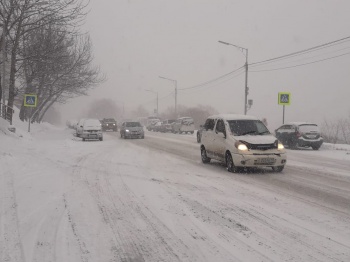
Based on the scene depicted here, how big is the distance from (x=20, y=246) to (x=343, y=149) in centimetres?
2011

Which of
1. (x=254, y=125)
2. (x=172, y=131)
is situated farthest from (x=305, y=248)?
(x=172, y=131)

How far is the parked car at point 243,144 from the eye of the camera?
35.2 feet

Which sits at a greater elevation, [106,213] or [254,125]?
[254,125]

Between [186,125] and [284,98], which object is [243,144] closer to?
[284,98]

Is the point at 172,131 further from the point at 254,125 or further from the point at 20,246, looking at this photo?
the point at 20,246

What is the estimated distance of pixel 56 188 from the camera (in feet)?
26.2

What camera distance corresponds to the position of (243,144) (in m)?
10.8

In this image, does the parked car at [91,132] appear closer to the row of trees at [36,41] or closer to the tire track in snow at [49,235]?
the row of trees at [36,41]

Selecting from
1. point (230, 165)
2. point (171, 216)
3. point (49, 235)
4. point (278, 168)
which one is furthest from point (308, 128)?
point (49, 235)

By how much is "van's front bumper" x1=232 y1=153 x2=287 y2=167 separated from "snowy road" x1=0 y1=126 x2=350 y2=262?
16.8 inches

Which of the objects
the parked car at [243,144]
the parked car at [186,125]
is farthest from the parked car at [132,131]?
the parked car at [243,144]

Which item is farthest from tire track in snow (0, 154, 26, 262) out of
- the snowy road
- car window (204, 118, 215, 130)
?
car window (204, 118, 215, 130)

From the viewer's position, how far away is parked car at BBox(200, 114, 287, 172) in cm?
1073

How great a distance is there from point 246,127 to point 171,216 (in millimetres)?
6623
